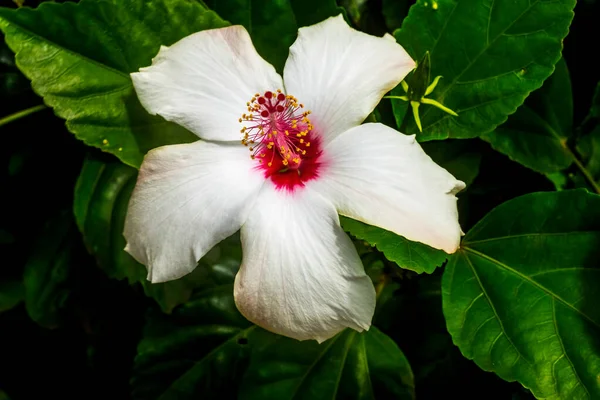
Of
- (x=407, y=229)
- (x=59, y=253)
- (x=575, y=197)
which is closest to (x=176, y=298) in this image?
(x=59, y=253)

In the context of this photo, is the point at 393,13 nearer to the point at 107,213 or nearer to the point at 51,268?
the point at 107,213

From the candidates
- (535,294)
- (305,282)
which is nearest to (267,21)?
(305,282)

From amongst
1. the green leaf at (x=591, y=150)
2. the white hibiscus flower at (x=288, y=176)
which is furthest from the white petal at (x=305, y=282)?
the green leaf at (x=591, y=150)

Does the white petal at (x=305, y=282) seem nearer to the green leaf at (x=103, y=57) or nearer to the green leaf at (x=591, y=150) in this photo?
the green leaf at (x=103, y=57)

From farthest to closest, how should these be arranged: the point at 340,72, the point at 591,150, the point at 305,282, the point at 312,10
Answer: the point at 591,150, the point at 312,10, the point at 340,72, the point at 305,282

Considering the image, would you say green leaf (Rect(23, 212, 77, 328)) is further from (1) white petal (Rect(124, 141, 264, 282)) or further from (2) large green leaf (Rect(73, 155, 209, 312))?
(1) white petal (Rect(124, 141, 264, 282))
